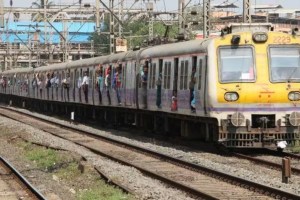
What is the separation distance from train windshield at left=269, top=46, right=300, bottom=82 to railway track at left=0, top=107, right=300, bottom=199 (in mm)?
3214

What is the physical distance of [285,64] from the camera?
1759 cm

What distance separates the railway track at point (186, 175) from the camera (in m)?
11.6

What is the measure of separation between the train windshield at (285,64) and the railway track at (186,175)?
127 inches

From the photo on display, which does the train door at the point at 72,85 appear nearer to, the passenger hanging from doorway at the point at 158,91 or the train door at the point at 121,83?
the train door at the point at 121,83

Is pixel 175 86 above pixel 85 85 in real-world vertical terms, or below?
above

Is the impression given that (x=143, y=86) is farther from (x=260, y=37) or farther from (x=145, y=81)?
(x=260, y=37)

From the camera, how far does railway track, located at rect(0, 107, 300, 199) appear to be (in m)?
11.6

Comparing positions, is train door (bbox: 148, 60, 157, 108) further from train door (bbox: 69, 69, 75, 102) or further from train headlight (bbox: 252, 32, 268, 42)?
train door (bbox: 69, 69, 75, 102)

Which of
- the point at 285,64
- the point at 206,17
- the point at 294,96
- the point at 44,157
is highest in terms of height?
the point at 206,17

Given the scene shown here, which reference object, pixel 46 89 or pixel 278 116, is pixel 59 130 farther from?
pixel 46 89

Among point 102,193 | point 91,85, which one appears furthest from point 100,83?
→ point 102,193

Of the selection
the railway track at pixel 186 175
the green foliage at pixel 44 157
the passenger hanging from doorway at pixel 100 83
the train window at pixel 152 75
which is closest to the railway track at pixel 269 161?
the railway track at pixel 186 175

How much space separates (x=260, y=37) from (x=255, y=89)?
1255mm

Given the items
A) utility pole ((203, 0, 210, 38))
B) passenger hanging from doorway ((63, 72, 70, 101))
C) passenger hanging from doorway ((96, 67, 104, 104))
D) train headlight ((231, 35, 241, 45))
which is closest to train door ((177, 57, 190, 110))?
train headlight ((231, 35, 241, 45))
